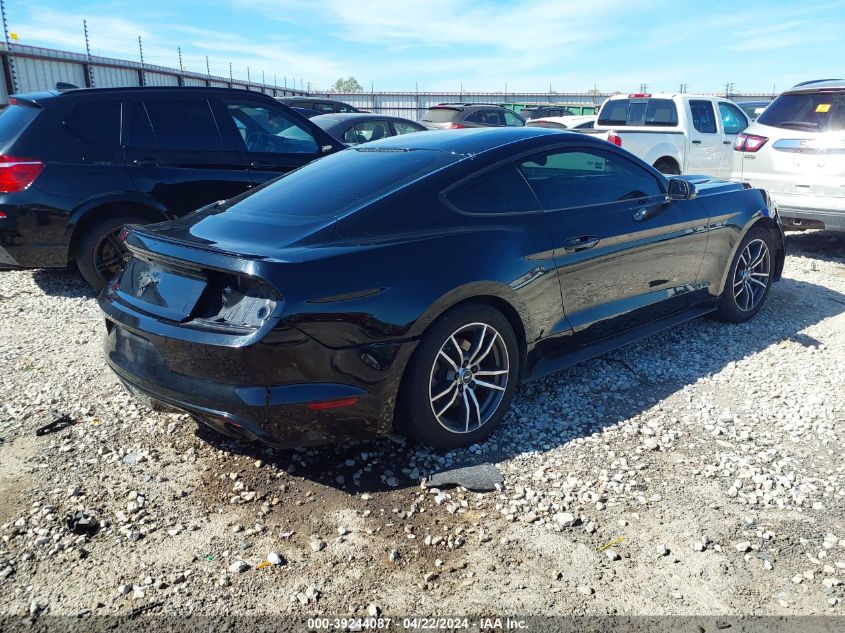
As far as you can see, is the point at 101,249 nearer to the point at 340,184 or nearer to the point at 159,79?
the point at 340,184

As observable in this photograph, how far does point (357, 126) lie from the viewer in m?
10.9

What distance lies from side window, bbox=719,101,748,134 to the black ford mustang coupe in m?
8.65

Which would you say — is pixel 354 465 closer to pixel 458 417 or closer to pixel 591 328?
pixel 458 417

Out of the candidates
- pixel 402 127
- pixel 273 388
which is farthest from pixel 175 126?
pixel 402 127

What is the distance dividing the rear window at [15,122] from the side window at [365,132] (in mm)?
5272

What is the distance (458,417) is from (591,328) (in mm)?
1103

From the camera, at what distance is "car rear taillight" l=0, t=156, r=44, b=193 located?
548 cm

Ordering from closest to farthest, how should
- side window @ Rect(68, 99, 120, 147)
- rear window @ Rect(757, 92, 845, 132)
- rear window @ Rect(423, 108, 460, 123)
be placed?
1. side window @ Rect(68, 99, 120, 147)
2. rear window @ Rect(757, 92, 845, 132)
3. rear window @ Rect(423, 108, 460, 123)

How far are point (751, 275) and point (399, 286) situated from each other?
143 inches

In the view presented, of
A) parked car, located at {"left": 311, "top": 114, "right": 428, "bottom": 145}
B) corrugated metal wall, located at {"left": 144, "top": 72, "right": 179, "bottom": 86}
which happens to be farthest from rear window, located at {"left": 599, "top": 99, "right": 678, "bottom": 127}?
corrugated metal wall, located at {"left": 144, "top": 72, "right": 179, "bottom": 86}

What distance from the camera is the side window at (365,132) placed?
1070 cm

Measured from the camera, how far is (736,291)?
17.2 ft

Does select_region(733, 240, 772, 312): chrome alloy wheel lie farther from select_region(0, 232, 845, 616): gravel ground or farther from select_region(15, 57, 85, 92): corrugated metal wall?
select_region(15, 57, 85, 92): corrugated metal wall

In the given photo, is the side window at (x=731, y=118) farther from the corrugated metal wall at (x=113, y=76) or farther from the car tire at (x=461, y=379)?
the corrugated metal wall at (x=113, y=76)
